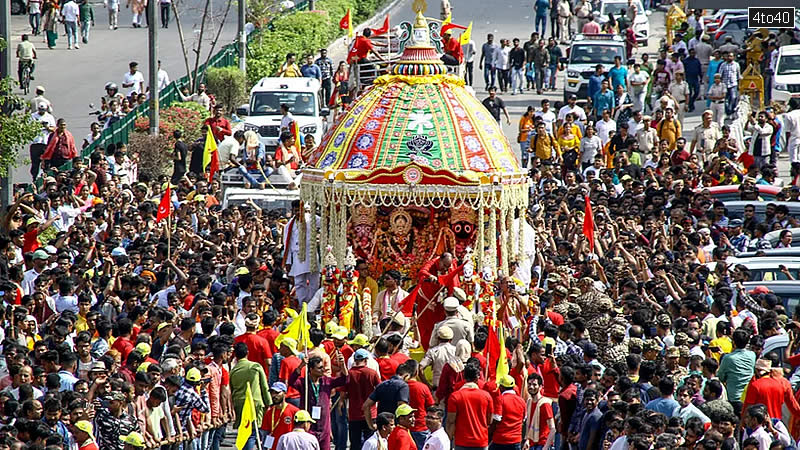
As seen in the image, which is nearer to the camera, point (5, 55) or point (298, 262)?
point (298, 262)

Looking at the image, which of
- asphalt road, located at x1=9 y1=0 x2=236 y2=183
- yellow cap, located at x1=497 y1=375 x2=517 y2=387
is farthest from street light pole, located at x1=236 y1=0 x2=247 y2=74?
yellow cap, located at x1=497 y1=375 x2=517 y2=387

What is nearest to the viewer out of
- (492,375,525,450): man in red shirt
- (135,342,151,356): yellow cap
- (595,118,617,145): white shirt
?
(492,375,525,450): man in red shirt

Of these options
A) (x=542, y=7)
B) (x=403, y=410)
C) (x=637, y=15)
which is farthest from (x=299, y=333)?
(x=637, y=15)

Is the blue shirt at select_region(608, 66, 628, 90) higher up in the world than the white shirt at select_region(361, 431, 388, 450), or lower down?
higher up

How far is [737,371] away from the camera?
1705 centimetres

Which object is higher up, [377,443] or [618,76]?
[618,76]

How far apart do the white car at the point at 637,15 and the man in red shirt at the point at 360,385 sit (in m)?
30.1

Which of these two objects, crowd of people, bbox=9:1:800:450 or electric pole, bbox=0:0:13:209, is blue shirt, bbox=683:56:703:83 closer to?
crowd of people, bbox=9:1:800:450

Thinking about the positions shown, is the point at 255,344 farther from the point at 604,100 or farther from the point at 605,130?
the point at 604,100

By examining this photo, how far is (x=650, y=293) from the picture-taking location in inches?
794

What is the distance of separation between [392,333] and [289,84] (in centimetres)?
1697

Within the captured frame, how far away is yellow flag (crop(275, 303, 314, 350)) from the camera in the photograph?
17.1 m

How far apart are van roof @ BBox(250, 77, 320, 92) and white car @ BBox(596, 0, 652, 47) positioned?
1338 cm

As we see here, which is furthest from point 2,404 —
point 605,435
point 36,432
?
point 605,435
